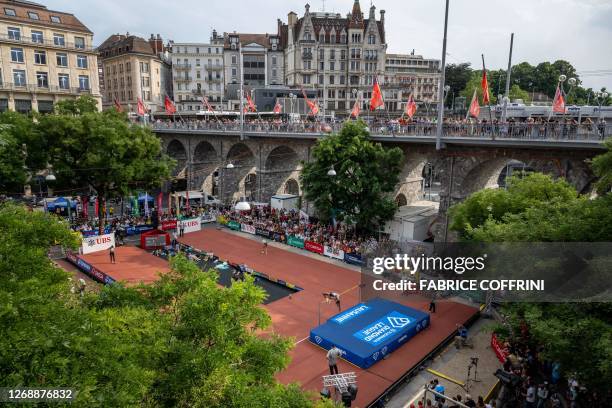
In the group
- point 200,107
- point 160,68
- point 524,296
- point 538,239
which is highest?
point 160,68

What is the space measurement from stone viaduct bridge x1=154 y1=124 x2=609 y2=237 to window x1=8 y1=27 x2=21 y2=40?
61.1 feet

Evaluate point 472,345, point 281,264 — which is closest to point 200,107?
point 281,264

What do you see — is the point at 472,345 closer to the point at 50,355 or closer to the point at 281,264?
the point at 281,264

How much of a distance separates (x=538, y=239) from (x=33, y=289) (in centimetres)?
1367

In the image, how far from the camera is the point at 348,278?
27.2 meters

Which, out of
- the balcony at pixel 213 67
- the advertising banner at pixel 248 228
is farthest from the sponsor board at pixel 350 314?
the balcony at pixel 213 67

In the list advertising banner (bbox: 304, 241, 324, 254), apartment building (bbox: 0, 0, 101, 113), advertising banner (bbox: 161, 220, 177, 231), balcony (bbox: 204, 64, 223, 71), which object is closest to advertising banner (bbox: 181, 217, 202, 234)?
advertising banner (bbox: 161, 220, 177, 231)

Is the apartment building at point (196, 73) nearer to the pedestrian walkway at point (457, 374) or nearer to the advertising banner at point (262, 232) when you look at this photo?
the advertising banner at point (262, 232)

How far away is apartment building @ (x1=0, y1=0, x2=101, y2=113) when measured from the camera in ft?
161

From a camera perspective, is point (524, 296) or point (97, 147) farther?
point (97, 147)

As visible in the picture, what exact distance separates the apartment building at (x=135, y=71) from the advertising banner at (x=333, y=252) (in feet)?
186

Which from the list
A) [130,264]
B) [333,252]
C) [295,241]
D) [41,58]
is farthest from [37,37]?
[333,252]

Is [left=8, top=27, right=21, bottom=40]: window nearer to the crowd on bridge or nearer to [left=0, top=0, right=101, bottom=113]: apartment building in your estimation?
[left=0, top=0, right=101, bottom=113]: apartment building

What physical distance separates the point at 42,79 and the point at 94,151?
28709 mm
